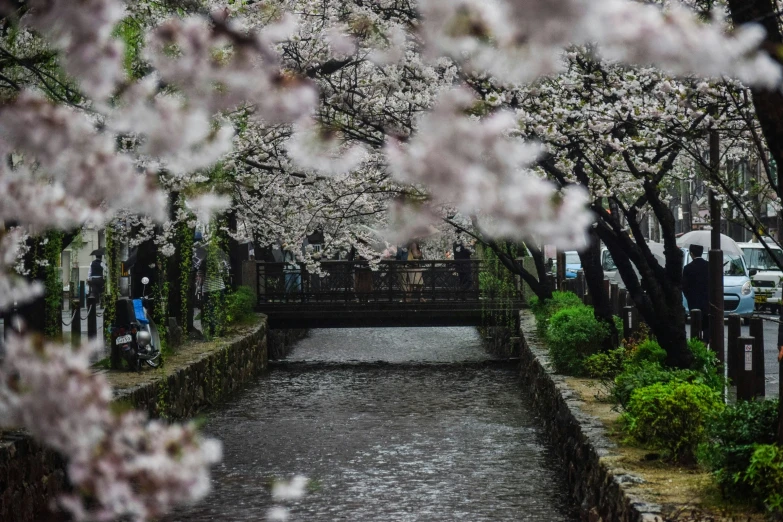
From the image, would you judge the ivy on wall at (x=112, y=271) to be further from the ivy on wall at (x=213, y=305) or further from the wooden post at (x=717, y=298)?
the wooden post at (x=717, y=298)

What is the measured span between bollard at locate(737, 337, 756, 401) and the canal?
217 centimetres

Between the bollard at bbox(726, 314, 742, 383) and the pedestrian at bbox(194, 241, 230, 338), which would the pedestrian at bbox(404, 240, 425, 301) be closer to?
the pedestrian at bbox(194, 241, 230, 338)

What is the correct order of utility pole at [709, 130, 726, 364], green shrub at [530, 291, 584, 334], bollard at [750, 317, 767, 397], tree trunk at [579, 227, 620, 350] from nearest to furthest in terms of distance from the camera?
bollard at [750, 317, 767, 397]
utility pole at [709, 130, 726, 364]
tree trunk at [579, 227, 620, 350]
green shrub at [530, 291, 584, 334]

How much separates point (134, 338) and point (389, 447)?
3910 mm

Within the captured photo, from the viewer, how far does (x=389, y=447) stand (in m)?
13.1

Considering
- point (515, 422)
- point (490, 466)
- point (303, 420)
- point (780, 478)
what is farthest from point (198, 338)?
point (780, 478)

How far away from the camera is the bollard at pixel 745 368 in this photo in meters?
11.6

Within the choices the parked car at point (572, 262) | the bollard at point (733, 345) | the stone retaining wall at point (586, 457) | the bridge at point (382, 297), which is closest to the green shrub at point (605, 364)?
the stone retaining wall at point (586, 457)

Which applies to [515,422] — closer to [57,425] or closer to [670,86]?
[670,86]

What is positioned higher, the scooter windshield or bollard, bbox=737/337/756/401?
the scooter windshield

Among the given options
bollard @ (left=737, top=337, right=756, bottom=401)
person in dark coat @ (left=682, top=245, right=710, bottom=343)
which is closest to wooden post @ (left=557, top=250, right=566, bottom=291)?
person in dark coat @ (left=682, top=245, right=710, bottom=343)

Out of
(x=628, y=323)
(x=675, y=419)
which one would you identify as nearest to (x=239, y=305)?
(x=628, y=323)

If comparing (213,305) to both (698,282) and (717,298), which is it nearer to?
(698,282)

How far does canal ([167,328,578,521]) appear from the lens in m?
9.93
